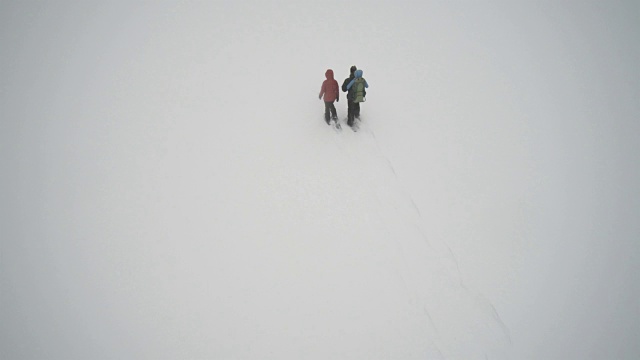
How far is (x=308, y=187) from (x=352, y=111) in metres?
2.09

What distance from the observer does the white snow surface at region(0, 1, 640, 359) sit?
5.39 metres

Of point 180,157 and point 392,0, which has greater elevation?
point 392,0

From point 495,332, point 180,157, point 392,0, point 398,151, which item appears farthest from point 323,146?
point 392,0

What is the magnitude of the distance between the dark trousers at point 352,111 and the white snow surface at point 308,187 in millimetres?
450

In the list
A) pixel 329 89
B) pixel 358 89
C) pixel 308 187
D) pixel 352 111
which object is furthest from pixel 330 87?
pixel 308 187

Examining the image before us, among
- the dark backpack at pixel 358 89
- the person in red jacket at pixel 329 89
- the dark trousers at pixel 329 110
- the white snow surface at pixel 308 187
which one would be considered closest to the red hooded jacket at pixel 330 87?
the person in red jacket at pixel 329 89

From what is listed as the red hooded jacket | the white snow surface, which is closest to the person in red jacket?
the red hooded jacket

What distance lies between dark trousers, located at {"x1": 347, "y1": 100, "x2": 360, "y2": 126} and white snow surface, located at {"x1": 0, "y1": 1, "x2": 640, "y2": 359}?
1.48 ft

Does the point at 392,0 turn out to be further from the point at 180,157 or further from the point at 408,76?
the point at 180,157

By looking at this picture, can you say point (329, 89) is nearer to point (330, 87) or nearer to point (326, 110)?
point (330, 87)

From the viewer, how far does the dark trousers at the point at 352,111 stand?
284 inches

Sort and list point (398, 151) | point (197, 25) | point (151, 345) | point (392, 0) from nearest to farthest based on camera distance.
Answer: point (151, 345) < point (398, 151) < point (197, 25) < point (392, 0)

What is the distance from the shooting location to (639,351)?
554 centimetres

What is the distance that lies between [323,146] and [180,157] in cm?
323
